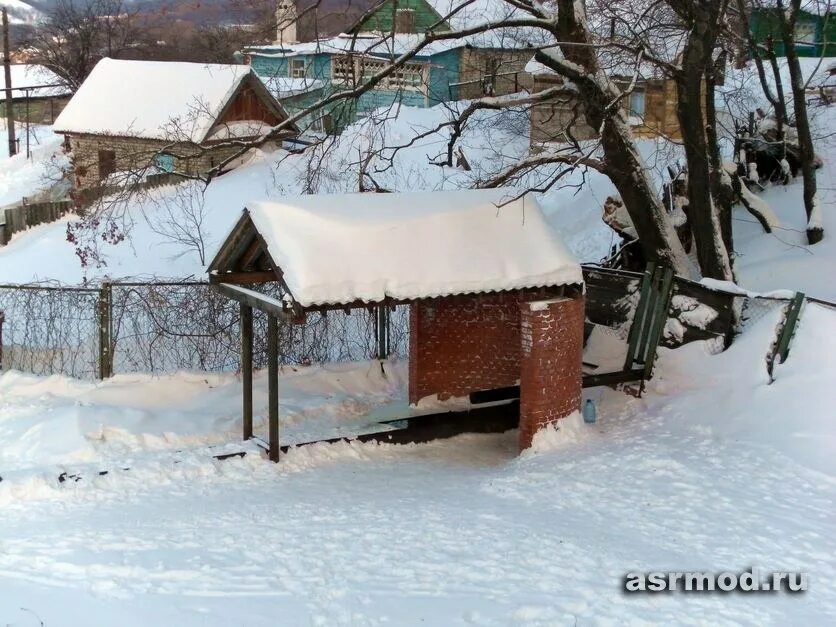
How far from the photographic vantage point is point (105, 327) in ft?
39.2

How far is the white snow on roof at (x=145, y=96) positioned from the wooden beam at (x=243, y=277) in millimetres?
19045

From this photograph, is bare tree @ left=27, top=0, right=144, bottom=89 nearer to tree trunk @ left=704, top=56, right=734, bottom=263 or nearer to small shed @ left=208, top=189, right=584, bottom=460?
tree trunk @ left=704, top=56, right=734, bottom=263

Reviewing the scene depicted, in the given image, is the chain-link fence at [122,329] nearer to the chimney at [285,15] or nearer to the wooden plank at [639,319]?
the wooden plank at [639,319]

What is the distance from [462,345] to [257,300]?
3.13 meters

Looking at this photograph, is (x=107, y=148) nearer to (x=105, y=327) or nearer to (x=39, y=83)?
(x=105, y=327)

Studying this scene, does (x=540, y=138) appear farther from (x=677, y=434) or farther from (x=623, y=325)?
(x=677, y=434)

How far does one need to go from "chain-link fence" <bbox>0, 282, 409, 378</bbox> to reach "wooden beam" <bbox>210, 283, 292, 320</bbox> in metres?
2.92

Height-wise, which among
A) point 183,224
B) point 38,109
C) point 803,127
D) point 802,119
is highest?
point 38,109

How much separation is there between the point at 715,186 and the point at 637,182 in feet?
6.04

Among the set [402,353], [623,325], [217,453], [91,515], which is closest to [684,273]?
[623,325]

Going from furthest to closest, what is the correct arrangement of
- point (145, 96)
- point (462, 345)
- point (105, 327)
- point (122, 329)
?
point (145, 96), point (122, 329), point (105, 327), point (462, 345)

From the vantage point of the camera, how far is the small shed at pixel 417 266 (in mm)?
8539

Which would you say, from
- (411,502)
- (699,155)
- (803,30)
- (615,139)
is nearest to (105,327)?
(411,502)

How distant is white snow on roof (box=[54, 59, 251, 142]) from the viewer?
28.7m
